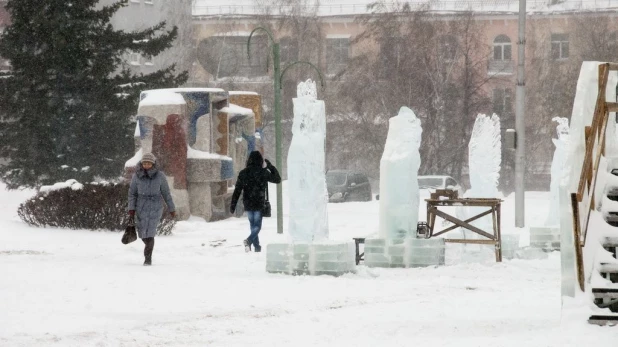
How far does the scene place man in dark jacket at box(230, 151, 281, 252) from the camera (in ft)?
65.8

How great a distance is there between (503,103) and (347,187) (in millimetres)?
20939

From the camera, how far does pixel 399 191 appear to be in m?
18.3

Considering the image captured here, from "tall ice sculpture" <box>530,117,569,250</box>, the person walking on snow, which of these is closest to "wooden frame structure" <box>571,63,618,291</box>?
the person walking on snow

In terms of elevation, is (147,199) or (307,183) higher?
(307,183)

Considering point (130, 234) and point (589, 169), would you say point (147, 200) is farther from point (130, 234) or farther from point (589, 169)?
point (589, 169)

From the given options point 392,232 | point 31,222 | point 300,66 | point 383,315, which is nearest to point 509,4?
point 300,66

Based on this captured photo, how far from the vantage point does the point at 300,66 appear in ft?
198

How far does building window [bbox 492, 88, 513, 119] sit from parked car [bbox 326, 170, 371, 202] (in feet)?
43.4

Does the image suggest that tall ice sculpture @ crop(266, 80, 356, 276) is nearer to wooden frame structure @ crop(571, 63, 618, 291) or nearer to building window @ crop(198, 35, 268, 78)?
wooden frame structure @ crop(571, 63, 618, 291)

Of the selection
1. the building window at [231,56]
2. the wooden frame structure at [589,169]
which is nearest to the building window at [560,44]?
the building window at [231,56]

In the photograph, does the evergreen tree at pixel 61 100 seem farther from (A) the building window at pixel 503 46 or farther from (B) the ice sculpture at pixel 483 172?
(A) the building window at pixel 503 46

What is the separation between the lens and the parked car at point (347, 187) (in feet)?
156

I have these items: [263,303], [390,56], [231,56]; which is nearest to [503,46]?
[231,56]

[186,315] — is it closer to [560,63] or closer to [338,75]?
[338,75]
